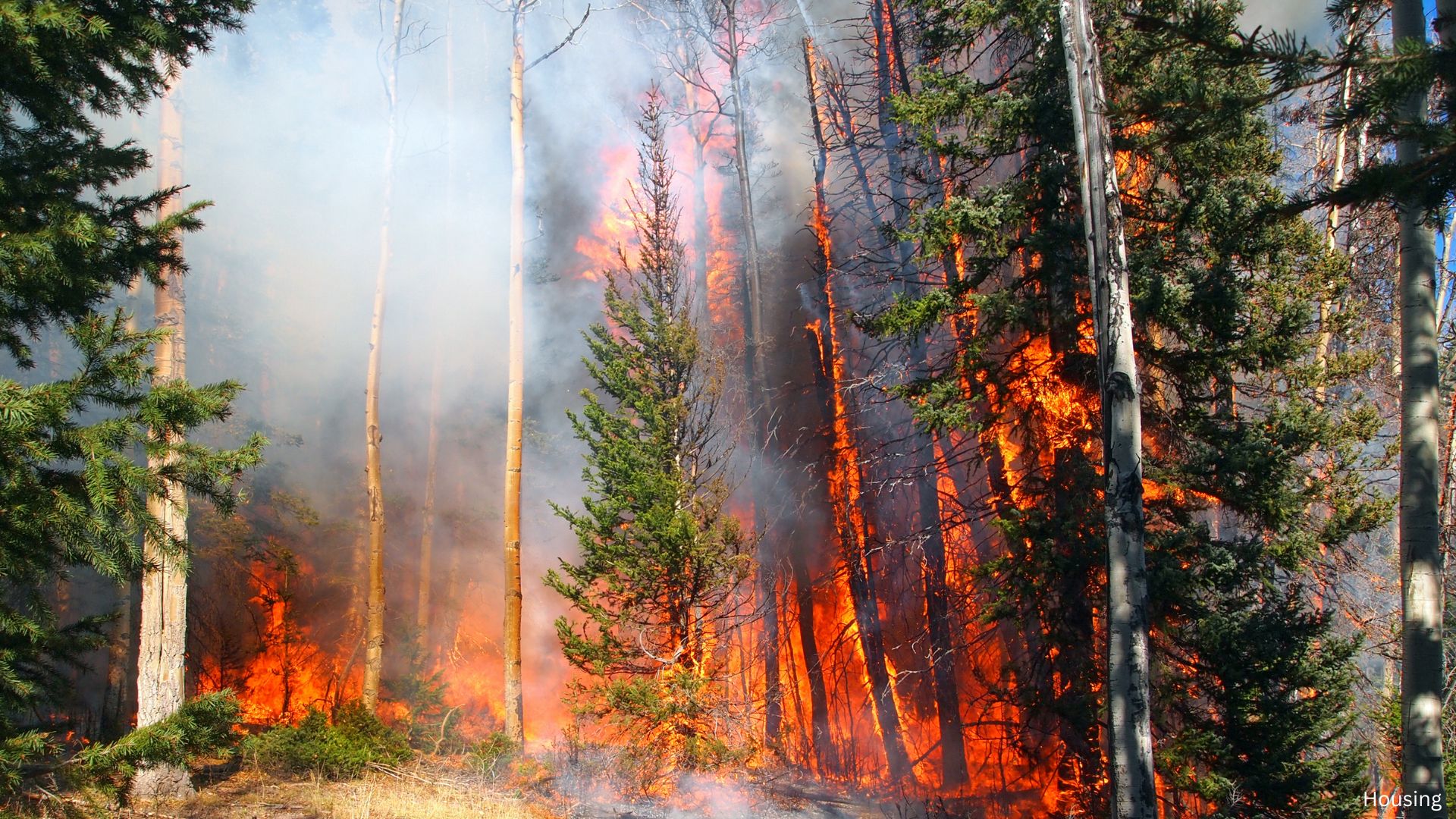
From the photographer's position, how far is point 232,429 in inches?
812

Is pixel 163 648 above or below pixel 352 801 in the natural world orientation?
above

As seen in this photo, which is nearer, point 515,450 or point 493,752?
point 493,752

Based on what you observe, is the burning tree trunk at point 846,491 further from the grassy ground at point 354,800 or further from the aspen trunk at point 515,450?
the grassy ground at point 354,800

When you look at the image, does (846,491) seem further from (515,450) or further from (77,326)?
(77,326)

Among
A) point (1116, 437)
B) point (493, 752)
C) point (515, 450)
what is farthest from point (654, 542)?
point (1116, 437)

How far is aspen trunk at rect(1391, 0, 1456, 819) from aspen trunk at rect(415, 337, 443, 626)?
51.8 ft

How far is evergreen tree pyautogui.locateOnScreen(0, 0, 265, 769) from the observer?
4.85 m

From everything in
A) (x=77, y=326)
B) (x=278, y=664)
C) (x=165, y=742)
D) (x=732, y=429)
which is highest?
(x=732, y=429)

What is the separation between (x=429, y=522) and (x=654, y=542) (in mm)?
9721

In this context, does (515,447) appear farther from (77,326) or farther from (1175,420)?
(1175,420)

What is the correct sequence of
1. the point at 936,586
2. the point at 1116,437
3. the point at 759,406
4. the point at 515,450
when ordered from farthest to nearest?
the point at 759,406 < the point at 515,450 < the point at 936,586 < the point at 1116,437

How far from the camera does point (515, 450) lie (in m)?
13.4

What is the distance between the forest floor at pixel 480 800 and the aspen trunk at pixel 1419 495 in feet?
17.8

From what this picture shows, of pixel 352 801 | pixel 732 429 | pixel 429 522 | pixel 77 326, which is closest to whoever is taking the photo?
pixel 77 326
